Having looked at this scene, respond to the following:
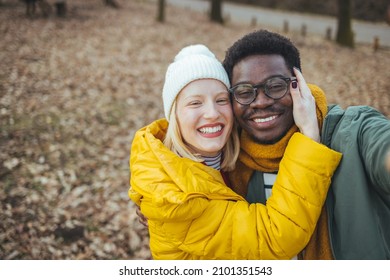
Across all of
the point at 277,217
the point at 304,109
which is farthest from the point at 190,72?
the point at 277,217

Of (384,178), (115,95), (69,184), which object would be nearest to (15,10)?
(115,95)

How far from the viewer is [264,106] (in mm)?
1778

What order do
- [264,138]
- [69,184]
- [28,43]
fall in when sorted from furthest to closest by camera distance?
[28,43] < [69,184] < [264,138]

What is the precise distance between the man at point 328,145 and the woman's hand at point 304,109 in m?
0.05

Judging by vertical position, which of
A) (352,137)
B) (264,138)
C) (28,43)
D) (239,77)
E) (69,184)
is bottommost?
(69,184)

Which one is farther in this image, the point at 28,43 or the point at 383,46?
the point at 383,46

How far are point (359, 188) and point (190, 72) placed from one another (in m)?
1.08

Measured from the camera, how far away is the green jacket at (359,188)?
147 cm

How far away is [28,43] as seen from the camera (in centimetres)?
854

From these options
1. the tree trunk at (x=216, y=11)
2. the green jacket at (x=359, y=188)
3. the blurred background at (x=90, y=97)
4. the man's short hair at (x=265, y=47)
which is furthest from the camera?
the tree trunk at (x=216, y=11)

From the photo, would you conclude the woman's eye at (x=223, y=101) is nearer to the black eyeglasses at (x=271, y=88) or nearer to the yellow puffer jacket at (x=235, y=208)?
the black eyeglasses at (x=271, y=88)

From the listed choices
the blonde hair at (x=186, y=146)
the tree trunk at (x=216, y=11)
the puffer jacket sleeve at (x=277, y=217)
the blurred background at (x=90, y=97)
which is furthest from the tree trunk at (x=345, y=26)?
the puffer jacket sleeve at (x=277, y=217)
